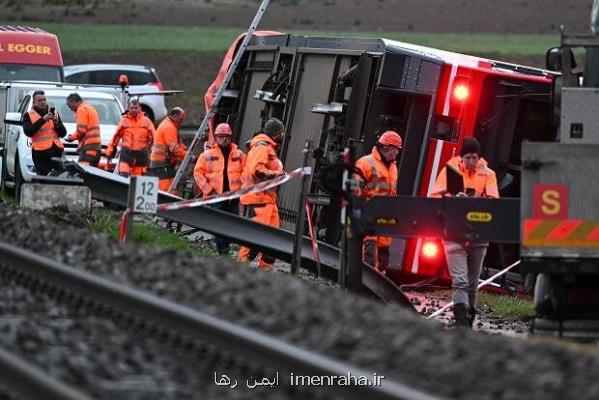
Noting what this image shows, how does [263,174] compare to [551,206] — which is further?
[263,174]

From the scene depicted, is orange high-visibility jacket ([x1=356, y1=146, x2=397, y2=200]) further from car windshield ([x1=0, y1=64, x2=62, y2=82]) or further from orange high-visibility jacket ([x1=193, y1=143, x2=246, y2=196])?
car windshield ([x1=0, y1=64, x2=62, y2=82])

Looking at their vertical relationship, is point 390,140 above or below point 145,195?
above

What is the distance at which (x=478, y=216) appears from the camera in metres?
11.7

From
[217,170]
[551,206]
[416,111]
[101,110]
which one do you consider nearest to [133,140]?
[101,110]

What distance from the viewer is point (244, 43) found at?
20203 millimetres

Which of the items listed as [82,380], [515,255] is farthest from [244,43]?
[82,380]

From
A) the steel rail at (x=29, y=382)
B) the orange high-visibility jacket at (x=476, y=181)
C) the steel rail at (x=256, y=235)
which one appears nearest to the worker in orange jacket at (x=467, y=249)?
the orange high-visibility jacket at (x=476, y=181)

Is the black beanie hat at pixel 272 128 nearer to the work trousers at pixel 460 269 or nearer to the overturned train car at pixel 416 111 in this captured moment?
the overturned train car at pixel 416 111

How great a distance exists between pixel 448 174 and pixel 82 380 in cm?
653

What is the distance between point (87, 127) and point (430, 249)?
7.46 metres

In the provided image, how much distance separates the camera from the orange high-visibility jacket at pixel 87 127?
71.4 feet

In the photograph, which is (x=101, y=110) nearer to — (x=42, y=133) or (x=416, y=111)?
(x=42, y=133)

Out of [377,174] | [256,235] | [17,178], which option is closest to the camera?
[256,235]

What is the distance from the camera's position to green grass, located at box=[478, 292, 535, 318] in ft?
48.3
